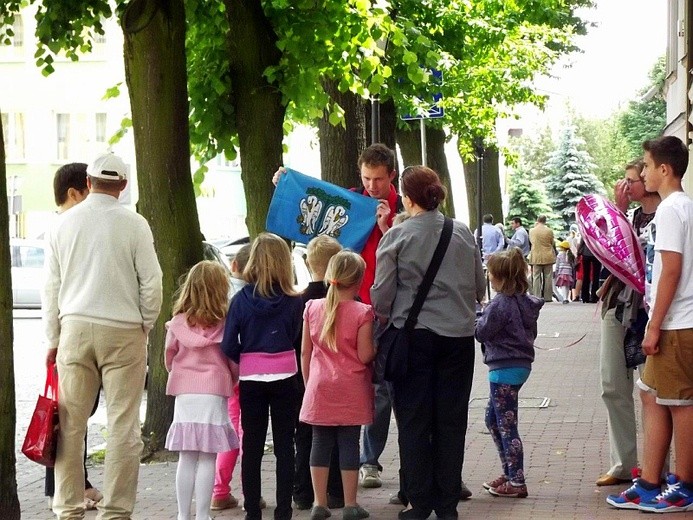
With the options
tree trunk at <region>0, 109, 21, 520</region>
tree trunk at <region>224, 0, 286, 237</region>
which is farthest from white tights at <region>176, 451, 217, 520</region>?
tree trunk at <region>224, 0, 286, 237</region>

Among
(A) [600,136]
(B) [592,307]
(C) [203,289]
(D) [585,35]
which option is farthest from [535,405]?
(A) [600,136]

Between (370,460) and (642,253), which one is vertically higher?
(642,253)

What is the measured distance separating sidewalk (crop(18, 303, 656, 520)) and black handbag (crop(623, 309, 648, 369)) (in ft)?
2.77

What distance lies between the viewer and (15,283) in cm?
3272

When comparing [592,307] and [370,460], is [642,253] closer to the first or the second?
[370,460]

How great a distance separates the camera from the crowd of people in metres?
7.77

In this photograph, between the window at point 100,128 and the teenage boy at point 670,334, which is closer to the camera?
the teenage boy at point 670,334

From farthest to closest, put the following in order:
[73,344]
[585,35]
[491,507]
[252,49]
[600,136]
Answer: [600,136], [585,35], [252,49], [491,507], [73,344]

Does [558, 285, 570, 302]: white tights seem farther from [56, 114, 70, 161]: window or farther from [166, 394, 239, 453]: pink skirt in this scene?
[166, 394, 239, 453]: pink skirt

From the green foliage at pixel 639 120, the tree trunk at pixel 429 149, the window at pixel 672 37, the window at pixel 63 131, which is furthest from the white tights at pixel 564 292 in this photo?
the green foliage at pixel 639 120

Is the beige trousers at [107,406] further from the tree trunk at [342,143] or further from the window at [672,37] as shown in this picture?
the window at [672,37]

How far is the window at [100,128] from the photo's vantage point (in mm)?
52719

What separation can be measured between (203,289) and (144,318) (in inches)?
14.6

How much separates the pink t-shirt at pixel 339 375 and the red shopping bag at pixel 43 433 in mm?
1405
